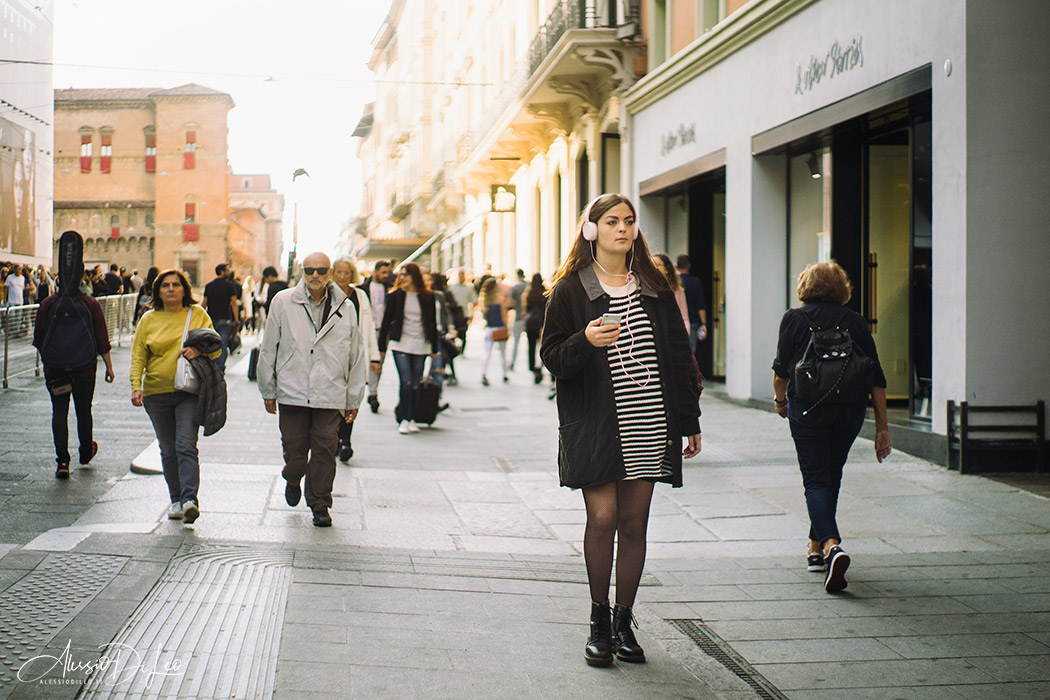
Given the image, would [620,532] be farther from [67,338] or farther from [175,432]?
[67,338]

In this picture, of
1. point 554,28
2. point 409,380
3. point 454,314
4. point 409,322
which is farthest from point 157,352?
point 554,28

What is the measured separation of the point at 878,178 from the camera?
1275 centimetres

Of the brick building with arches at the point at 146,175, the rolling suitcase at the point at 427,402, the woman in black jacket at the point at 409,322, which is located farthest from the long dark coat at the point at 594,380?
the brick building with arches at the point at 146,175

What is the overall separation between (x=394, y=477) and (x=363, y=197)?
87.0 meters

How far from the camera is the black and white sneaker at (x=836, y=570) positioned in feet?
19.3

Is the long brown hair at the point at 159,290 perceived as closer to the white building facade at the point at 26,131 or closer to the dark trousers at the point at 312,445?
the dark trousers at the point at 312,445

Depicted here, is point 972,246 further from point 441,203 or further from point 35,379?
point 441,203

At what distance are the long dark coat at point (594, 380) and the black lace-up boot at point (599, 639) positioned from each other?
0.51 meters

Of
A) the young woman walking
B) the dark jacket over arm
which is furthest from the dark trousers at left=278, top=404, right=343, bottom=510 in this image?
the young woman walking

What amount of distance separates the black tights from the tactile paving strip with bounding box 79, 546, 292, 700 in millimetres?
1286

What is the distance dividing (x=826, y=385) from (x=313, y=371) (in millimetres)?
3154

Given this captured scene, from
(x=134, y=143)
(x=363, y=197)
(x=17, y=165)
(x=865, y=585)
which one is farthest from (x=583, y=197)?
(x=363, y=197)

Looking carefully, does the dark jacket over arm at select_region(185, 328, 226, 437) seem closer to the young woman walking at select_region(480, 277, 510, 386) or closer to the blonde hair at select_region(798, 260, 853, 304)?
the blonde hair at select_region(798, 260, 853, 304)

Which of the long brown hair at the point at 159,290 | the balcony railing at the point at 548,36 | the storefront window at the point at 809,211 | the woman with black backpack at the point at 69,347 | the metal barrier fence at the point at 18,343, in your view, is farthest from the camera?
the balcony railing at the point at 548,36
